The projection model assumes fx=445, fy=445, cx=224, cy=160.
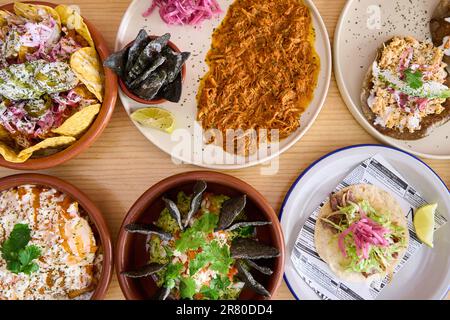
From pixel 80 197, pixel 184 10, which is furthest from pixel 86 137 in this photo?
pixel 184 10

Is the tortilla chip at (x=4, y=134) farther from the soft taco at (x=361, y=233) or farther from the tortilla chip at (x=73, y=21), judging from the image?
the soft taco at (x=361, y=233)

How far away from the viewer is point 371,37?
7.16 feet

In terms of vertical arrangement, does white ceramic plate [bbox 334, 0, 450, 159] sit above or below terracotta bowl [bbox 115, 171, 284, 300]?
above

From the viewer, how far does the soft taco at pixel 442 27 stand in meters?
2.15

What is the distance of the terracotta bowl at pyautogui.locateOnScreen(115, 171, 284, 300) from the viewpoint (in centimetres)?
185

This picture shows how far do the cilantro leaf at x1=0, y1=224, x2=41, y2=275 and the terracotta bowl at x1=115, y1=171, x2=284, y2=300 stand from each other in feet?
1.16

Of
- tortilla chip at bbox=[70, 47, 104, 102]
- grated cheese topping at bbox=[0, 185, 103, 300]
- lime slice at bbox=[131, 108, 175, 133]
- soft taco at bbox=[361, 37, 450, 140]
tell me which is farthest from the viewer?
soft taco at bbox=[361, 37, 450, 140]

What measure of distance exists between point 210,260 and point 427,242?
106cm

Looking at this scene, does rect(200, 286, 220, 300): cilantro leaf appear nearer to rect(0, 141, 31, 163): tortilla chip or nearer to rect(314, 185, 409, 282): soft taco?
rect(314, 185, 409, 282): soft taco

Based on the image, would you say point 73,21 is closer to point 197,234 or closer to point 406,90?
point 197,234

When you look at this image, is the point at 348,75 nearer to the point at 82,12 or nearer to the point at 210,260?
the point at 210,260

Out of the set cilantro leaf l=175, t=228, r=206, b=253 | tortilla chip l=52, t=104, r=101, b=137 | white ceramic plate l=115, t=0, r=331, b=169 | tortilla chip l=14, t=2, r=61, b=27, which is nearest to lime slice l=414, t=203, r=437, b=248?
white ceramic plate l=115, t=0, r=331, b=169

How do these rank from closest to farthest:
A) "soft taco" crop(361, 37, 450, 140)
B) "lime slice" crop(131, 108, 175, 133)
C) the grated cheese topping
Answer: the grated cheese topping, "lime slice" crop(131, 108, 175, 133), "soft taco" crop(361, 37, 450, 140)

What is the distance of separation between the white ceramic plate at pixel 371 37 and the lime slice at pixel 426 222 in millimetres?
252
